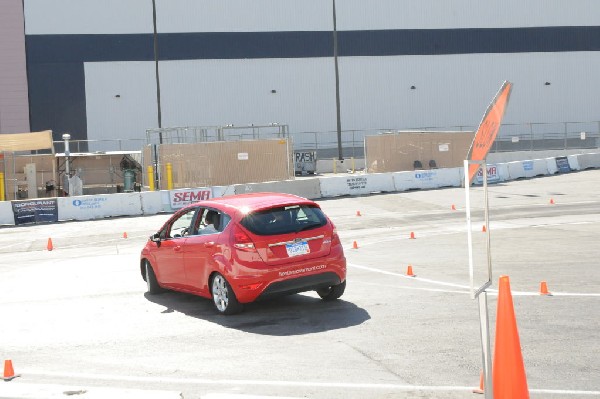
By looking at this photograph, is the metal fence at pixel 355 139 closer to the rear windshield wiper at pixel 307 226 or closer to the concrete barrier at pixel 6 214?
the concrete barrier at pixel 6 214

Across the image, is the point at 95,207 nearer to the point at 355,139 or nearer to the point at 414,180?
the point at 414,180

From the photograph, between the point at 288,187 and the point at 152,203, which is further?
the point at 288,187

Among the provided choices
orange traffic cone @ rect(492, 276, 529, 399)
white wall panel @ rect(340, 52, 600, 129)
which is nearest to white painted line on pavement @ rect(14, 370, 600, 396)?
orange traffic cone @ rect(492, 276, 529, 399)

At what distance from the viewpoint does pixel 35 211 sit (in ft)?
94.9

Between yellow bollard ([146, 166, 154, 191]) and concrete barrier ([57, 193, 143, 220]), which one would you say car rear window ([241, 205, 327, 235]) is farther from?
yellow bollard ([146, 166, 154, 191])

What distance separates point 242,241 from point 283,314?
1108mm

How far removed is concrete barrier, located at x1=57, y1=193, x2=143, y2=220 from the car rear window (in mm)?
19667

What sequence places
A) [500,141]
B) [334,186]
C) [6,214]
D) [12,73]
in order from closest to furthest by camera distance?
[6,214]
[334,186]
[12,73]
[500,141]

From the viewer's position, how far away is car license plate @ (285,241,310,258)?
10633mm

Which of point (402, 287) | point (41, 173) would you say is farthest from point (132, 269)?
Answer: point (41, 173)

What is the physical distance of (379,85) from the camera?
5775cm

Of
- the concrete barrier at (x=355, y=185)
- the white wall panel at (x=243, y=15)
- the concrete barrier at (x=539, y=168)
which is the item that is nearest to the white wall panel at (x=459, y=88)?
the white wall panel at (x=243, y=15)

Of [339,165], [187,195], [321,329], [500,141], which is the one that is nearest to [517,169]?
→ [339,165]

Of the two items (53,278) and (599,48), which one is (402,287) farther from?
(599,48)
